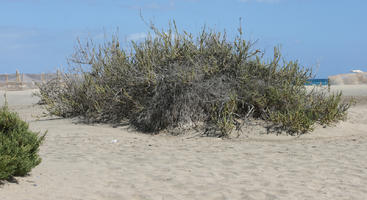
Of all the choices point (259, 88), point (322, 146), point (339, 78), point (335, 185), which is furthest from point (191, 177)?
point (339, 78)

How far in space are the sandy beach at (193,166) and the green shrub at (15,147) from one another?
0.79ft

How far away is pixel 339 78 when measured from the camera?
1677 inches

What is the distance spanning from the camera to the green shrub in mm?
5644

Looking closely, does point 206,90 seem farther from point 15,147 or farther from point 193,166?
point 15,147

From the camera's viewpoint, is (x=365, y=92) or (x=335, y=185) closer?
(x=335, y=185)

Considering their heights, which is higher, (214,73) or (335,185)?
(214,73)

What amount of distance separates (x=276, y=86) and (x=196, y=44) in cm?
240

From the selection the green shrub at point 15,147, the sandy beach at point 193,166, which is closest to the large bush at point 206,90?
the sandy beach at point 193,166

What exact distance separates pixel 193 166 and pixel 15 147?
10.5 ft

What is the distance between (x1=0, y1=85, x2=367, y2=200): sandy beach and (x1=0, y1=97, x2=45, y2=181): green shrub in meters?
0.24

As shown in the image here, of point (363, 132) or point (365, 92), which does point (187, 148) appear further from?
point (365, 92)

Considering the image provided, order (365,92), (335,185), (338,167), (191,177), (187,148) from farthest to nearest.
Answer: (365,92)
(187,148)
(338,167)
(191,177)
(335,185)

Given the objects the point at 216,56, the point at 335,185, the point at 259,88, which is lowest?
the point at 335,185

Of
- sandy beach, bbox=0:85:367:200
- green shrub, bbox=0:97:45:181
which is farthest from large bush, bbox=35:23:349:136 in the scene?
green shrub, bbox=0:97:45:181
